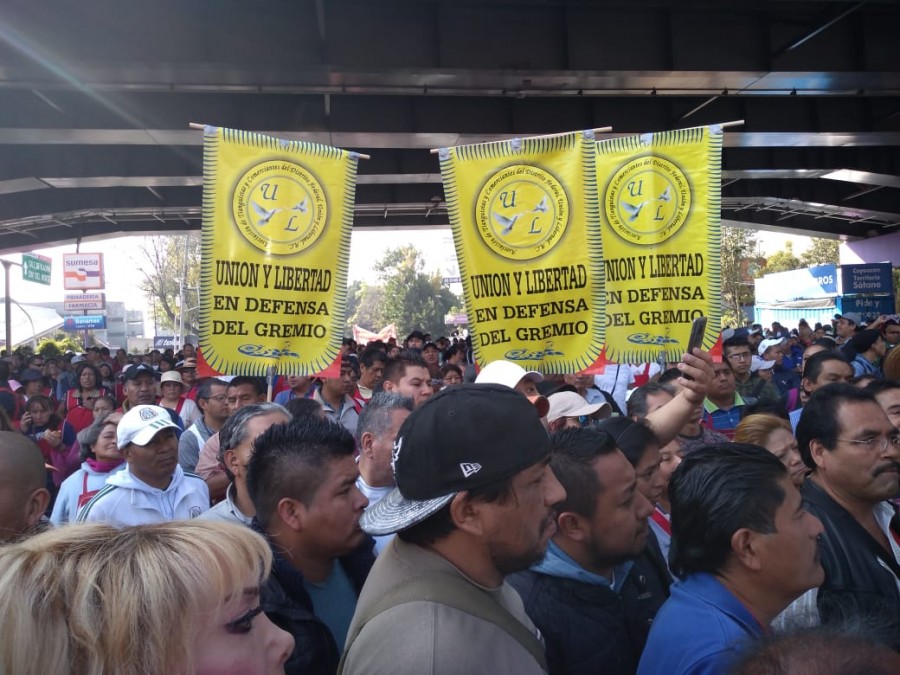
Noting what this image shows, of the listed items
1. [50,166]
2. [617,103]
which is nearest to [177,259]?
[50,166]

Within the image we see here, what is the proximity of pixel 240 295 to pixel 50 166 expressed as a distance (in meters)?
13.4

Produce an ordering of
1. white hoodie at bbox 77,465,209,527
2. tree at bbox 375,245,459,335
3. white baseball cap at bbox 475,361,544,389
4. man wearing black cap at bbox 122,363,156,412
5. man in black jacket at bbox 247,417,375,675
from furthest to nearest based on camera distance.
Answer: tree at bbox 375,245,459,335 < man wearing black cap at bbox 122,363,156,412 < white baseball cap at bbox 475,361,544,389 < white hoodie at bbox 77,465,209,527 < man in black jacket at bbox 247,417,375,675

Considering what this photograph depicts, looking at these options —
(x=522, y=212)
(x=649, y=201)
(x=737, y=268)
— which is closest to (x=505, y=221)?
(x=522, y=212)

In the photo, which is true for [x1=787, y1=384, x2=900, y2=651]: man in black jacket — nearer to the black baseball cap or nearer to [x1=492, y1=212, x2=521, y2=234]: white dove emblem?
the black baseball cap

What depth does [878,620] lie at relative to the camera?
2.36 metres

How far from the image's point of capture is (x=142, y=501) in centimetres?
420

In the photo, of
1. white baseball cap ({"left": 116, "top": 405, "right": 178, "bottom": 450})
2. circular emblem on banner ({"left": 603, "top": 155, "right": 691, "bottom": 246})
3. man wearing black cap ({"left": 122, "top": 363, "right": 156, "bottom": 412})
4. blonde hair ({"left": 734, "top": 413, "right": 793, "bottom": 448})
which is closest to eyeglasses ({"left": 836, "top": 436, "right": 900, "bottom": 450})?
blonde hair ({"left": 734, "top": 413, "right": 793, "bottom": 448})

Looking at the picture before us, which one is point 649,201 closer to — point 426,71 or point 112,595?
point 112,595

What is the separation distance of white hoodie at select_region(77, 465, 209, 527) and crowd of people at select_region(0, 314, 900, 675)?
0.04 feet

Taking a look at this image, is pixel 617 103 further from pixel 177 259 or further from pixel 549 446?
pixel 177 259

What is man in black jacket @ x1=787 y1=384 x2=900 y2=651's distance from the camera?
2794 mm

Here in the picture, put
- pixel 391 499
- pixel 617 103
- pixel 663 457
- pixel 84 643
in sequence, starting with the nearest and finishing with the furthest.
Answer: pixel 84 643
pixel 391 499
pixel 663 457
pixel 617 103

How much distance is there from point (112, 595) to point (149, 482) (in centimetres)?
324

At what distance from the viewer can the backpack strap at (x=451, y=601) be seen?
1.71 meters
